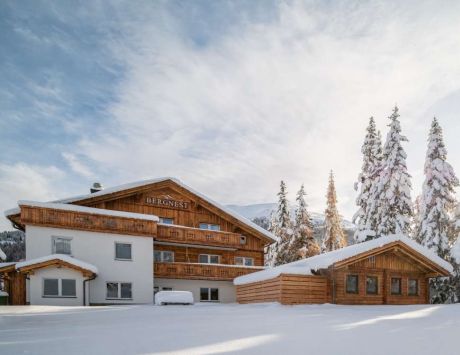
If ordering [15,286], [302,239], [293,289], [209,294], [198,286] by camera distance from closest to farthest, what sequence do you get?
1. [293,289]
2. [15,286]
3. [198,286]
4. [209,294]
5. [302,239]

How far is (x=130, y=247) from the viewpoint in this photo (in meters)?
24.3

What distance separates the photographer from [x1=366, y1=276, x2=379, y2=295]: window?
2244 cm

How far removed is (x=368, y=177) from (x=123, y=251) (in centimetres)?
2163

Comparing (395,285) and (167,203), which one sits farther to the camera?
(167,203)

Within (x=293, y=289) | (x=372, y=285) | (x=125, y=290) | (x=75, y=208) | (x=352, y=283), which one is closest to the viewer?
(x=293, y=289)

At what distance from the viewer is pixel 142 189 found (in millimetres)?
27688

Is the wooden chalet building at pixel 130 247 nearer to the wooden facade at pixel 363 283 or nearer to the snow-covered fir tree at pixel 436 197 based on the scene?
the wooden facade at pixel 363 283

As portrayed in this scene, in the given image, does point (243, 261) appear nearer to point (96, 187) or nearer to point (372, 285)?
point (372, 285)

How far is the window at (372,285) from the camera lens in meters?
22.4

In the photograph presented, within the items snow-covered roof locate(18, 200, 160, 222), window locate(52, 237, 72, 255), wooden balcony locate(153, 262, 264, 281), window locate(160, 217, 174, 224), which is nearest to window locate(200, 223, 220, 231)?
window locate(160, 217, 174, 224)

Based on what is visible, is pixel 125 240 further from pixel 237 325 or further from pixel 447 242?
pixel 447 242

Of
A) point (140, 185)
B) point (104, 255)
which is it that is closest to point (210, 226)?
point (140, 185)

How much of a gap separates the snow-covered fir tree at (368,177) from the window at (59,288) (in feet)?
71.1

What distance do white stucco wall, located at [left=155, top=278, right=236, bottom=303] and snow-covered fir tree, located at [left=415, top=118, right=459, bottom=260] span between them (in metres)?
14.7
